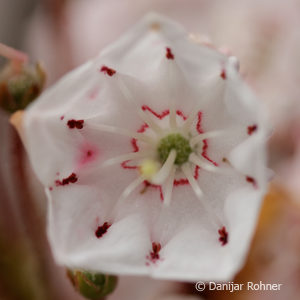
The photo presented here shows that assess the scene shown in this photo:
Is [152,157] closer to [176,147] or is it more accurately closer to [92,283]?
[176,147]

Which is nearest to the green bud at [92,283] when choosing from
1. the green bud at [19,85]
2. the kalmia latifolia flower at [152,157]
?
the kalmia latifolia flower at [152,157]

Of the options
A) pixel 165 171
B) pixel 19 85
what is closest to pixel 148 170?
pixel 165 171

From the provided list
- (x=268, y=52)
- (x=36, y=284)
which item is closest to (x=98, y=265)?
(x=36, y=284)

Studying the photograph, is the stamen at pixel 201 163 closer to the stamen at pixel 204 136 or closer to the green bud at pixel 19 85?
the stamen at pixel 204 136

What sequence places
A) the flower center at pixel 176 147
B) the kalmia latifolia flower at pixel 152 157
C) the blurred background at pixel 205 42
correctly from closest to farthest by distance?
the kalmia latifolia flower at pixel 152 157, the flower center at pixel 176 147, the blurred background at pixel 205 42

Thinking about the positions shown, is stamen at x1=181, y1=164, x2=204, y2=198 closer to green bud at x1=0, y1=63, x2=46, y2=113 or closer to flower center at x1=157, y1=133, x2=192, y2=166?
flower center at x1=157, y1=133, x2=192, y2=166

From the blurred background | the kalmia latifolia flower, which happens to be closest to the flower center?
the kalmia latifolia flower
